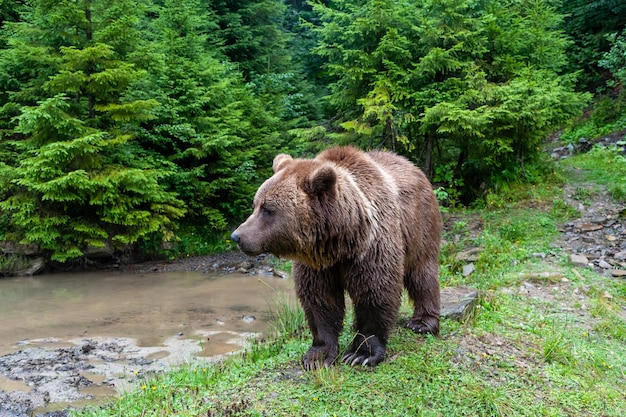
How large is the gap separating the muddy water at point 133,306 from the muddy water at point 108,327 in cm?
1

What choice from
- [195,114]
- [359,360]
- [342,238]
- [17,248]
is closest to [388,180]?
[342,238]

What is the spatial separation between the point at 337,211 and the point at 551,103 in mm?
8899

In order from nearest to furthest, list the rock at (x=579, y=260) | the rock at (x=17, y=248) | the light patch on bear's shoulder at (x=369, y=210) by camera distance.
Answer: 1. the light patch on bear's shoulder at (x=369, y=210)
2. the rock at (x=579, y=260)
3. the rock at (x=17, y=248)

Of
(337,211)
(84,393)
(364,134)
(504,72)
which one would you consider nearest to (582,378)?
(337,211)

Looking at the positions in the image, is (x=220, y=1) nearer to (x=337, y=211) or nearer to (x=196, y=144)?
(x=196, y=144)

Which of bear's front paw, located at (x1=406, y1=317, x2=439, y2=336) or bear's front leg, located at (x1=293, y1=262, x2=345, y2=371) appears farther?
bear's front paw, located at (x1=406, y1=317, x2=439, y2=336)

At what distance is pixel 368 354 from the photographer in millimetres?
4266

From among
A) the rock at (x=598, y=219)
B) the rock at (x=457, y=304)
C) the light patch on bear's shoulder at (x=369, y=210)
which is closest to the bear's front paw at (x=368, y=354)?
the light patch on bear's shoulder at (x=369, y=210)

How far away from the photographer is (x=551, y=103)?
10.8 metres

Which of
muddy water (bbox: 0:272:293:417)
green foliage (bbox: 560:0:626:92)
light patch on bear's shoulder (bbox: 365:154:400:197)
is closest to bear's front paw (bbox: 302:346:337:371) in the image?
light patch on bear's shoulder (bbox: 365:154:400:197)

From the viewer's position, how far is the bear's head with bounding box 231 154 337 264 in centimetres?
373

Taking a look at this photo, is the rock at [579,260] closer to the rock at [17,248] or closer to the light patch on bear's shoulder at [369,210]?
the light patch on bear's shoulder at [369,210]

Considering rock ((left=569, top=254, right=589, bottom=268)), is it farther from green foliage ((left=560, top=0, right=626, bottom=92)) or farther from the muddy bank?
green foliage ((left=560, top=0, right=626, bottom=92))

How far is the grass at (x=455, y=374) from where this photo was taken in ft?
12.1
